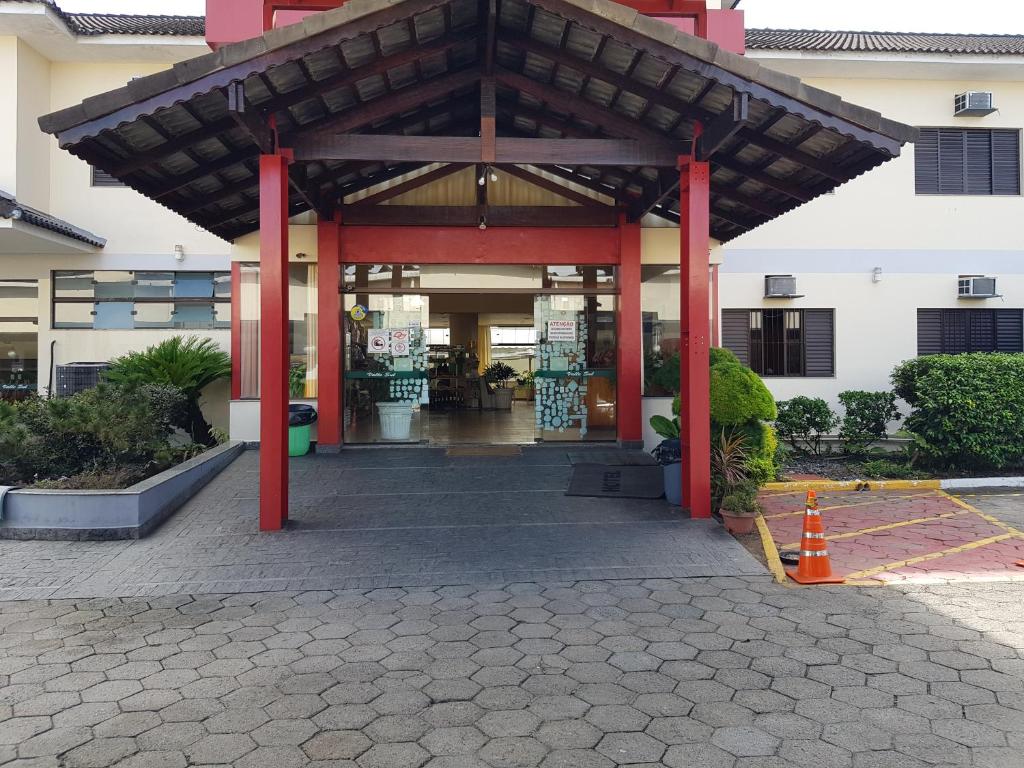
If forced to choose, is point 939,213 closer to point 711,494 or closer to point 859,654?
point 711,494

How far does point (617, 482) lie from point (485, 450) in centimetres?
270

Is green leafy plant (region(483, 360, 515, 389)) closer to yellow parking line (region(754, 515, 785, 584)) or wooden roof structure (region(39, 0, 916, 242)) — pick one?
wooden roof structure (region(39, 0, 916, 242))

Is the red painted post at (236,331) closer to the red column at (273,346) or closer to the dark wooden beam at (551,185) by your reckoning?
the dark wooden beam at (551,185)

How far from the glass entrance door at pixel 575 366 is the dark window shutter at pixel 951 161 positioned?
6.57m

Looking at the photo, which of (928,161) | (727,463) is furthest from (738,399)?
(928,161)

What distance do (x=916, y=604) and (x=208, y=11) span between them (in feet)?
32.8

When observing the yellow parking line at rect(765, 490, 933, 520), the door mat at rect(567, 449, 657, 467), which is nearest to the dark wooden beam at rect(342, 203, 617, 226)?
the door mat at rect(567, 449, 657, 467)

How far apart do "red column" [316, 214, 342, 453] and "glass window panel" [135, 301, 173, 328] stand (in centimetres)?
321

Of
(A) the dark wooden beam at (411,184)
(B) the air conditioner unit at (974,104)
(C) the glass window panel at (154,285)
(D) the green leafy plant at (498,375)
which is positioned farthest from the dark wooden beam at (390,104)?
(D) the green leafy plant at (498,375)

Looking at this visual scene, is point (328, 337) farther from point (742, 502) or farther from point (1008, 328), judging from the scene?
point (1008, 328)

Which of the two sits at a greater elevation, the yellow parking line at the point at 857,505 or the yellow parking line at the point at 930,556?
the yellow parking line at the point at 857,505

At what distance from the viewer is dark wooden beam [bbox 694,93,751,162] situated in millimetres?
6117

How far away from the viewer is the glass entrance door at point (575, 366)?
1132cm

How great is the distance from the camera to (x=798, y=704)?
11.9 feet
